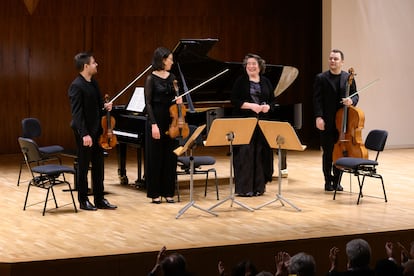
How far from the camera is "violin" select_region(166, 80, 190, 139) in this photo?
8195 millimetres

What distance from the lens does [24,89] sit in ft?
40.6

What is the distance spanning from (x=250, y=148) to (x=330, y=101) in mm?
1009

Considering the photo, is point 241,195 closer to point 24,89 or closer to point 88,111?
point 88,111

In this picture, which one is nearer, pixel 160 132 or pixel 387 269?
pixel 387 269

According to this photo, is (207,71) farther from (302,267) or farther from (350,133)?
(302,267)

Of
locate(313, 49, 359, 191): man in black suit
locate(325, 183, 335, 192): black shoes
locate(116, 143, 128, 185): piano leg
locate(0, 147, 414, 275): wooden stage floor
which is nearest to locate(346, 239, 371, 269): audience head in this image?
locate(0, 147, 414, 275): wooden stage floor

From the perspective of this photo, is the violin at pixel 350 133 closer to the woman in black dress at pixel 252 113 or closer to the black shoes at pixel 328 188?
the black shoes at pixel 328 188

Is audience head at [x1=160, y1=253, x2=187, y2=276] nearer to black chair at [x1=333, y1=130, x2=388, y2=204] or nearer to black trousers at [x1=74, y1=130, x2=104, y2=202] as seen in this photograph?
black trousers at [x1=74, y1=130, x2=104, y2=202]

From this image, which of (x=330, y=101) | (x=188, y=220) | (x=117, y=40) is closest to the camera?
(x=188, y=220)

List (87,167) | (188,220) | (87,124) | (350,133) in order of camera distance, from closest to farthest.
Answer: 1. (188,220)
2. (87,124)
3. (87,167)
4. (350,133)

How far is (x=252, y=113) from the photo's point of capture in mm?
8828

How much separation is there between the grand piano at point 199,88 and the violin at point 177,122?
71 cm

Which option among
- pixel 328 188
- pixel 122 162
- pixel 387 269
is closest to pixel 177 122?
pixel 122 162

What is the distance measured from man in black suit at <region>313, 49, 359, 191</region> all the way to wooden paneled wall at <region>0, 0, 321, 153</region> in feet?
14.0
